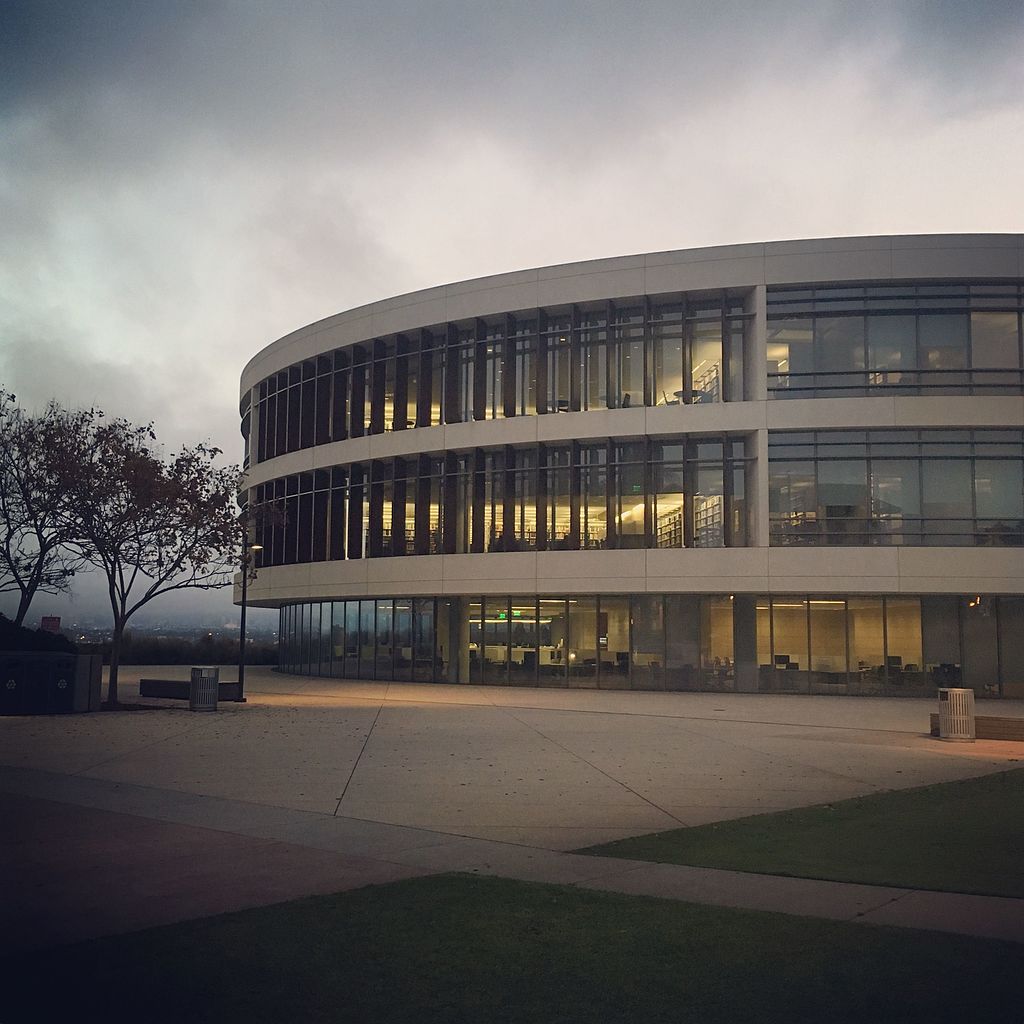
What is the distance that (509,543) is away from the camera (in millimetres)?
41219

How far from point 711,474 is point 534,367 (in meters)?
8.67

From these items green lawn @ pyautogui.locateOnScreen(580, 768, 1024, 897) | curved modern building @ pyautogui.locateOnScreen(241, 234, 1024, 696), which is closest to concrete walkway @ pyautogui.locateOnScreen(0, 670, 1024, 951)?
green lawn @ pyautogui.locateOnScreen(580, 768, 1024, 897)

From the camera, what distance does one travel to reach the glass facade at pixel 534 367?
39.2m

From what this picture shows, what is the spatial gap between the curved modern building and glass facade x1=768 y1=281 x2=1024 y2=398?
7 centimetres

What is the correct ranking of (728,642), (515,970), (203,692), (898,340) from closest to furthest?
(515,970), (203,692), (898,340), (728,642)

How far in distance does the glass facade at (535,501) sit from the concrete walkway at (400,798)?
11823 millimetres

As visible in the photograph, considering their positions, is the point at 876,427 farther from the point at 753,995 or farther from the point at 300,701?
the point at 753,995

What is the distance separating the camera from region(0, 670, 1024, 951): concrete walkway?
827 centimetres

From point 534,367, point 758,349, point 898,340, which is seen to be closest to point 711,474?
point 758,349

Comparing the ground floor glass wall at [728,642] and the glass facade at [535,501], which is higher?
the glass facade at [535,501]

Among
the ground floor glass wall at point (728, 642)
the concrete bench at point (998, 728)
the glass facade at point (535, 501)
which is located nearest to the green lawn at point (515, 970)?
the concrete bench at point (998, 728)

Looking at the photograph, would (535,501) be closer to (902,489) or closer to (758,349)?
(758,349)

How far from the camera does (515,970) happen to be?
6.34 m

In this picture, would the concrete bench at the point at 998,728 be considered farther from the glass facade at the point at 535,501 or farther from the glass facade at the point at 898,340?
the glass facade at the point at 898,340
